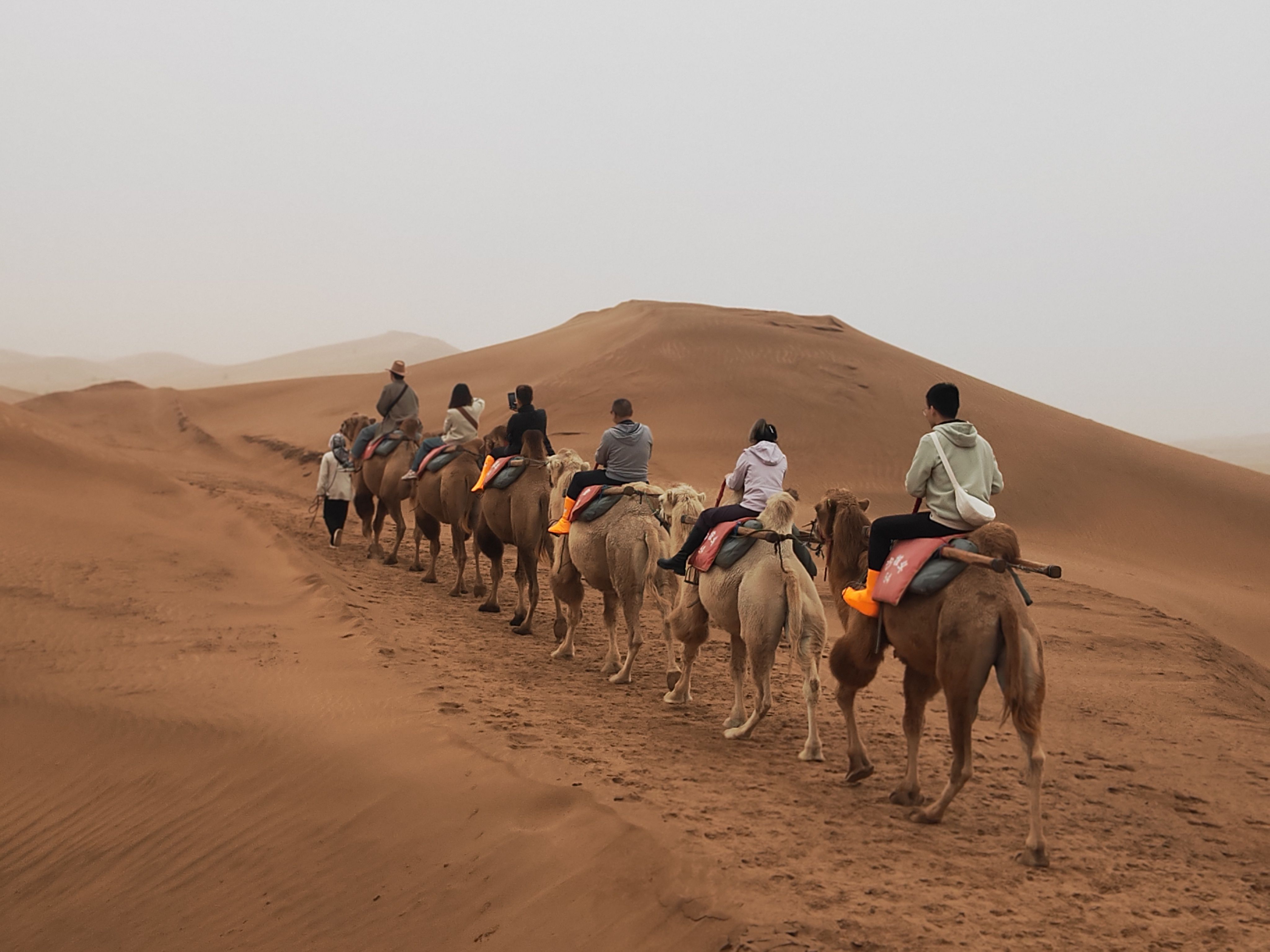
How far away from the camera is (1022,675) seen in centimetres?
570

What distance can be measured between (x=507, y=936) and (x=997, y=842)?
2.98 metres

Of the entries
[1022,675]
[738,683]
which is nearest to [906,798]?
[1022,675]

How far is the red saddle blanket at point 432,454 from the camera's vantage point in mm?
13797

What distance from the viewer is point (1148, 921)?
498 cm

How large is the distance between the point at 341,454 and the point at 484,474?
522 centimetres

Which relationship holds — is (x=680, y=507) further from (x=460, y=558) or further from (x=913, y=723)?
(x=460, y=558)

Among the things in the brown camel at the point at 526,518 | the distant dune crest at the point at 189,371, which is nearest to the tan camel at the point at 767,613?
the brown camel at the point at 526,518

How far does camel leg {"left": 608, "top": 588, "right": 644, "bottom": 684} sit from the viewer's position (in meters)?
9.66

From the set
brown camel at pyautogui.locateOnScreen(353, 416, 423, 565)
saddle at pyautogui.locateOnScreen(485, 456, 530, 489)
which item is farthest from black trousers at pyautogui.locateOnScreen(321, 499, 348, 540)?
saddle at pyautogui.locateOnScreen(485, 456, 530, 489)

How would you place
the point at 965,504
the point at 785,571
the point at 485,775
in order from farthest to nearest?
the point at 785,571
the point at 485,775
the point at 965,504

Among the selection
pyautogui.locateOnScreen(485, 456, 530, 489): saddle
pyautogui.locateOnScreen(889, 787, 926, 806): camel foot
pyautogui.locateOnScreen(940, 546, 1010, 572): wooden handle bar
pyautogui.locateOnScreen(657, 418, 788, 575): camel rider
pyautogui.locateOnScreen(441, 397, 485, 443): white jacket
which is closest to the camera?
pyautogui.locateOnScreen(940, 546, 1010, 572): wooden handle bar

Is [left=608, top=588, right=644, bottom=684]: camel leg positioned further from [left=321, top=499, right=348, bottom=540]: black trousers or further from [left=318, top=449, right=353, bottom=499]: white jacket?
[left=321, top=499, right=348, bottom=540]: black trousers

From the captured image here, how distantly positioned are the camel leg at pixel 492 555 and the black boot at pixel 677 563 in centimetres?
439

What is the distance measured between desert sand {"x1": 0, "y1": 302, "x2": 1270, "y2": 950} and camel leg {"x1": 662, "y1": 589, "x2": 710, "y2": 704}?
26 cm
